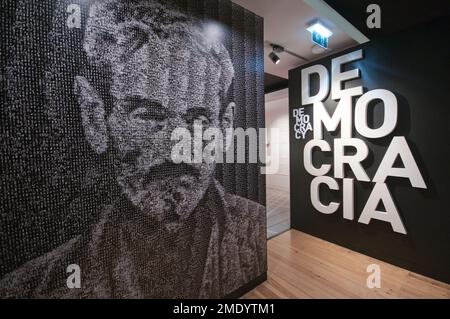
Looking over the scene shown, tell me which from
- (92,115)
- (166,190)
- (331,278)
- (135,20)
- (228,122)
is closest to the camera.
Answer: (92,115)

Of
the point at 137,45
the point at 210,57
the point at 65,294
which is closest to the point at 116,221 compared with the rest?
the point at 65,294

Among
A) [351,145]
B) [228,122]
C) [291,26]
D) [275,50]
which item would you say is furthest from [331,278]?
[275,50]

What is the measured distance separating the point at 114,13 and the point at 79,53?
33 centimetres

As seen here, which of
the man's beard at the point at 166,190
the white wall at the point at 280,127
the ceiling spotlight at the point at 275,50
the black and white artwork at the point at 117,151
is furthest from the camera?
the white wall at the point at 280,127

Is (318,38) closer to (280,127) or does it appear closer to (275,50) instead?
(275,50)

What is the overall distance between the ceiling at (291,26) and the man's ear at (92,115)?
1.74 m

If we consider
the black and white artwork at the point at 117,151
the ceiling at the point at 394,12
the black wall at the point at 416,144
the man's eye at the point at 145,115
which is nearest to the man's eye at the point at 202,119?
the black and white artwork at the point at 117,151

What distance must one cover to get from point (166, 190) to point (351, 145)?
7.42 feet

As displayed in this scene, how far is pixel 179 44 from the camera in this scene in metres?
1.37

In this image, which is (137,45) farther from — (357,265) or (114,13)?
(357,265)

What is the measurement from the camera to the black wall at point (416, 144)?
6.02ft

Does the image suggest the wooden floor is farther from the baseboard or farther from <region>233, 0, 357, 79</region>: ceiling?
<region>233, 0, 357, 79</region>: ceiling

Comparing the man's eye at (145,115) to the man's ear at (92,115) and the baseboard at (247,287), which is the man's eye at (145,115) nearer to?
the man's ear at (92,115)

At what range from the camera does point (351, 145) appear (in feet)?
7.86
